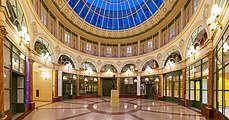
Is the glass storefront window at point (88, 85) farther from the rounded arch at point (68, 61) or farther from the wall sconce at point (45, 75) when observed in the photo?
the wall sconce at point (45, 75)

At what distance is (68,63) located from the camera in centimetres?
1906

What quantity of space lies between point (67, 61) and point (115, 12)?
384 inches

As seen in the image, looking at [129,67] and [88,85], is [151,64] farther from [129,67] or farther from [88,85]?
[88,85]

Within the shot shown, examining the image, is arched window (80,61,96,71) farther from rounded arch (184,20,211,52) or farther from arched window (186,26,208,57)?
arched window (186,26,208,57)

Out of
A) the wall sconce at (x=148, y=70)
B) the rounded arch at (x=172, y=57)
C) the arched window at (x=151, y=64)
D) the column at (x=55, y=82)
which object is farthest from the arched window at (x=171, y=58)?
the column at (x=55, y=82)

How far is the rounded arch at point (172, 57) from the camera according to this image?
16.0m

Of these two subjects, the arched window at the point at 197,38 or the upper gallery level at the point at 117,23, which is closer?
the arched window at the point at 197,38

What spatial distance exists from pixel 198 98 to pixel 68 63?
14011 mm

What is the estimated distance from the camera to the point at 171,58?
1700cm

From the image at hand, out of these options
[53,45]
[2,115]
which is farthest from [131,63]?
[2,115]

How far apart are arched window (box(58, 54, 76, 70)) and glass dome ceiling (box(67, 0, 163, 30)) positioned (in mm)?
5346

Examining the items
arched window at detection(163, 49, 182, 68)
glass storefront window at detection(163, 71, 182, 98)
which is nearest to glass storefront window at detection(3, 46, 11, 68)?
glass storefront window at detection(163, 71, 182, 98)

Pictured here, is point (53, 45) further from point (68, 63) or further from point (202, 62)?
point (202, 62)

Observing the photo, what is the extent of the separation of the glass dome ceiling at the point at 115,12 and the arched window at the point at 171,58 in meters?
5.35
